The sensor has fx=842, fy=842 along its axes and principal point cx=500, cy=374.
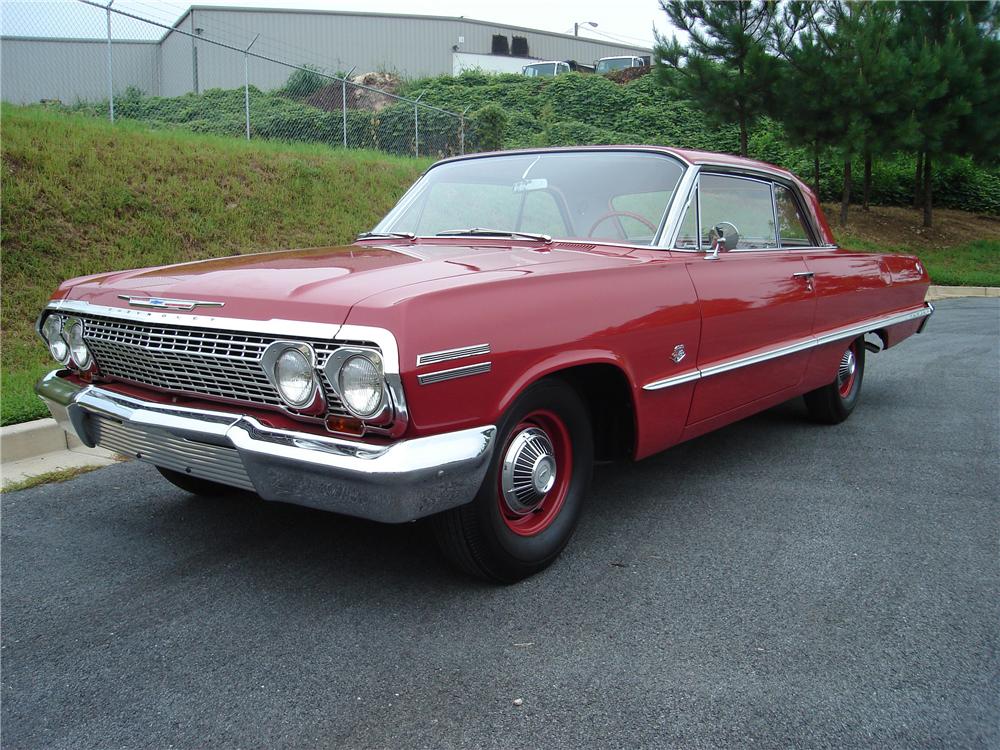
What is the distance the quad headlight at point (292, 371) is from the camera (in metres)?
2.38

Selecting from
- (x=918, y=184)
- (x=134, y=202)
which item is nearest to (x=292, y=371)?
(x=134, y=202)

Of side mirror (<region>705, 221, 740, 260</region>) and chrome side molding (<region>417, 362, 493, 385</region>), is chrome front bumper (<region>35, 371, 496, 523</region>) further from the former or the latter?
side mirror (<region>705, 221, 740, 260</region>)

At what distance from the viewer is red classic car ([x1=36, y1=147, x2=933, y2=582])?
236cm

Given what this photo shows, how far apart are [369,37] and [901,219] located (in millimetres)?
21244

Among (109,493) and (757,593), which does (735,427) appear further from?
(109,493)

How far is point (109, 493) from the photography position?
3.83m

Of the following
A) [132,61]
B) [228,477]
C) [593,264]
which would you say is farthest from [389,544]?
[132,61]

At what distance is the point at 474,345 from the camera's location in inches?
96.6

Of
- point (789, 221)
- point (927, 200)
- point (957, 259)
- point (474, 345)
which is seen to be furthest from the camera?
point (927, 200)

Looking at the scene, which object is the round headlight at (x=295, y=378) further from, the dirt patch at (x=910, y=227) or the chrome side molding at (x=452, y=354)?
the dirt patch at (x=910, y=227)

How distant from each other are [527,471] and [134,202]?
7.00 meters

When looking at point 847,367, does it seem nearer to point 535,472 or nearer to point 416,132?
point 535,472

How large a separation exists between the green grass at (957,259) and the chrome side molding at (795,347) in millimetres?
10179

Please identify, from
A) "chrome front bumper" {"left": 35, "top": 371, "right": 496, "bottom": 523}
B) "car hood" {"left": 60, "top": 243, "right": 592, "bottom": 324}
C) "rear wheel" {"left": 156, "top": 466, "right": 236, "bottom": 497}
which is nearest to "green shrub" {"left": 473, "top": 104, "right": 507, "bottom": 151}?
"car hood" {"left": 60, "top": 243, "right": 592, "bottom": 324}
